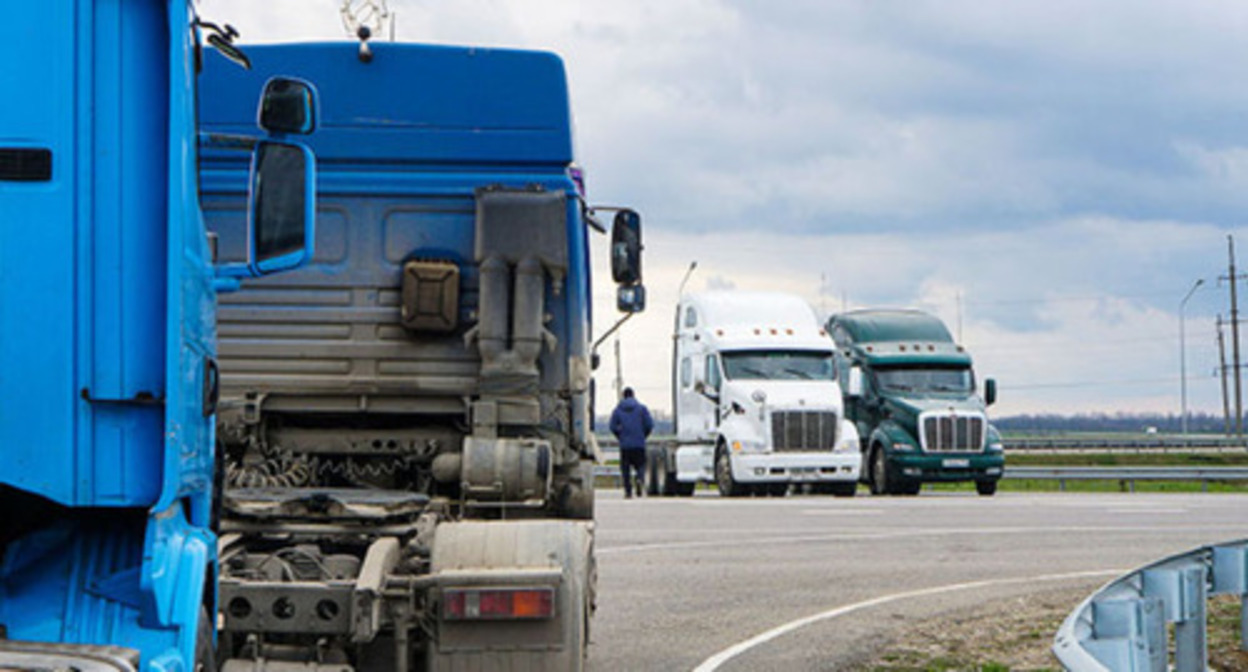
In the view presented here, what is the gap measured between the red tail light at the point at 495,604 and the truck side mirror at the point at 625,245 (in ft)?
11.4

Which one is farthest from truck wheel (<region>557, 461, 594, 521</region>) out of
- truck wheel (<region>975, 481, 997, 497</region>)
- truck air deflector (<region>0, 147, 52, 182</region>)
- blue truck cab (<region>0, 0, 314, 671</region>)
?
truck wheel (<region>975, 481, 997, 497</region>)

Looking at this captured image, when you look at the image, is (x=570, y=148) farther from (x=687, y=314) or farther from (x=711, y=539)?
(x=687, y=314)

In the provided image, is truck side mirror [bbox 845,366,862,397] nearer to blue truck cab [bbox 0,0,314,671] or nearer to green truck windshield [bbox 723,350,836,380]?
green truck windshield [bbox 723,350,836,380]

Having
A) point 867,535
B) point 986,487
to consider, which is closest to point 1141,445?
point 986,487

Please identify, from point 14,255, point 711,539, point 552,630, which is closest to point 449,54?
point 552,630

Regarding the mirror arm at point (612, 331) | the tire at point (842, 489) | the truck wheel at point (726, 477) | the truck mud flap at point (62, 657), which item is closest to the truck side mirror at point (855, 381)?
the tire at point (842, 489)

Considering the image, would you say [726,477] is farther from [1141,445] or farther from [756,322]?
[1141,445]

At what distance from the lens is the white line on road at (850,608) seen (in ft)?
34.7

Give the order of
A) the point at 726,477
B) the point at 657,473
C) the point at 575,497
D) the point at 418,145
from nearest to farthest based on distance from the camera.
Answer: the point at 418,145, the point at 575,497, the point at 726,477, the point at 657,473

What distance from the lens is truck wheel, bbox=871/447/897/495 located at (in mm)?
33906

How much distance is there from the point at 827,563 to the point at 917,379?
18319 mm

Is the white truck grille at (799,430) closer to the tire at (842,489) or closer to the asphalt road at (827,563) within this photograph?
the tire at (842,489)

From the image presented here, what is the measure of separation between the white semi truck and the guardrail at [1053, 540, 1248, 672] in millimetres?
21995

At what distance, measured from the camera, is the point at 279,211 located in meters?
5.06
